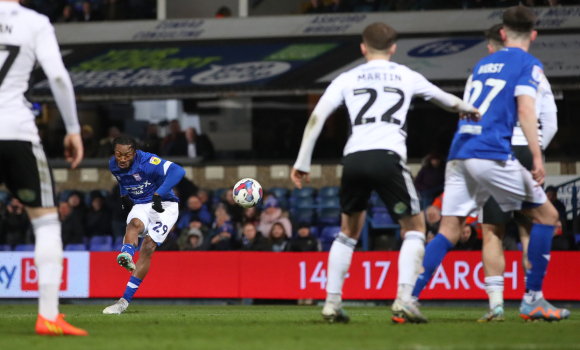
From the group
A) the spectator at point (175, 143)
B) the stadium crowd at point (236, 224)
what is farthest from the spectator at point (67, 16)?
the stadium crowd at point (236, 224)

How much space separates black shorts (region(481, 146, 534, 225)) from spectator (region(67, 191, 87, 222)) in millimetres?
10838

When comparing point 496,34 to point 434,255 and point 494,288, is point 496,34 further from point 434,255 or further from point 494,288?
point 494,288

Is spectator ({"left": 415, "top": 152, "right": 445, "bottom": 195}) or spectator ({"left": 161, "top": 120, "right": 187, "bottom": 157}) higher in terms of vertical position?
spectator ({"left": 161, "top": 120, "right": 187, "bottom": 157})

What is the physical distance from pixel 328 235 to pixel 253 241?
1.76 meters

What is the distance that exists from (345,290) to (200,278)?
8.03 feet

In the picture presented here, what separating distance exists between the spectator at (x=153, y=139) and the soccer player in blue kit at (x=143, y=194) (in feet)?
28.0

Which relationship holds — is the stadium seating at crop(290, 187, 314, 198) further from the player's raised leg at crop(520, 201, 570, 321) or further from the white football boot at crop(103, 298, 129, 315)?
the player's raised leg at crop(520, 201, 570, 321)

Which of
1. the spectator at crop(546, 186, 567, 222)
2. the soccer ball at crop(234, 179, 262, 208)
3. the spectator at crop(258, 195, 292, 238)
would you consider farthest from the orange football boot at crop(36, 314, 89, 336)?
the spectator at crop(546, 186, 567, 222)

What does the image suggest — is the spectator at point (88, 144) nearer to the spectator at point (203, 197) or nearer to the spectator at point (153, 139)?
the spectator at point (153, 139)

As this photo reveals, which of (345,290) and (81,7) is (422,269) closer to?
(345,290)

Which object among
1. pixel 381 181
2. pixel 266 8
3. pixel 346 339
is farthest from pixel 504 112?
pixel 266 8

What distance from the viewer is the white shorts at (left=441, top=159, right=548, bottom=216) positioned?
6609 millimetres

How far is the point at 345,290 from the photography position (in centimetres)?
1420

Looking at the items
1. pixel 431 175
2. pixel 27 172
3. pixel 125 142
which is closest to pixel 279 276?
pixel 431 175
